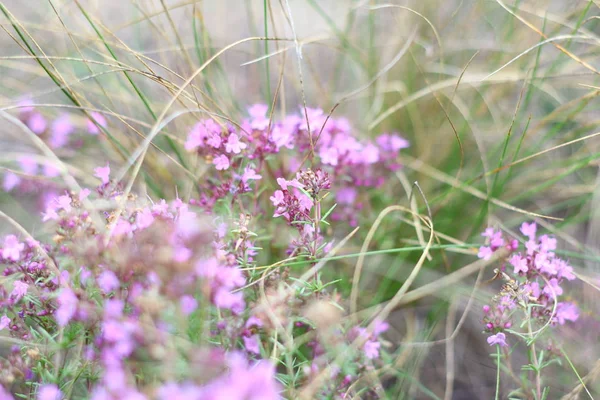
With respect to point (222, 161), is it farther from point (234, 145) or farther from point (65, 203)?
point (65, 203)

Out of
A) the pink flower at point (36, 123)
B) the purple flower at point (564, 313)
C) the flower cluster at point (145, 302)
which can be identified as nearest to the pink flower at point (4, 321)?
the flower cluster at point (145, 302)

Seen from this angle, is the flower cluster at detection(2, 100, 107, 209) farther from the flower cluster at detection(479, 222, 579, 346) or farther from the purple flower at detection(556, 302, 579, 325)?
the purple flower at detection(556, 302, 579, 325)

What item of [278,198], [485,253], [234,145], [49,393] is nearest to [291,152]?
[234,145]

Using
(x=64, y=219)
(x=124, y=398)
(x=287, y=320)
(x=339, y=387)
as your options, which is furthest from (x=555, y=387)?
(x=64, y=219)

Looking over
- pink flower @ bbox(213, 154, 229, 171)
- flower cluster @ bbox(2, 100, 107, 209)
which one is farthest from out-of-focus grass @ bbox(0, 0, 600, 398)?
pink flower @ bbox(213, 154, 229, 171)

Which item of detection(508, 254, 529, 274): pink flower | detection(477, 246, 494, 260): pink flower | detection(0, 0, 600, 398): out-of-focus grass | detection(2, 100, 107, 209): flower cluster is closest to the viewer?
detection(508, 254, 529, 274): pink flower

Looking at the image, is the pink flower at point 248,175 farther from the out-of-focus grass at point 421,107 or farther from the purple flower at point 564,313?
the purple flower at point 564,313
